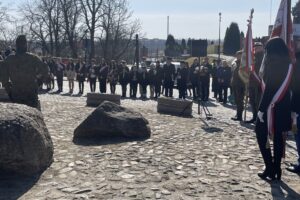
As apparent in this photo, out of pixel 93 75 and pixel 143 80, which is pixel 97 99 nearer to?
pixel 143 80

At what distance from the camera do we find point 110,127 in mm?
8750

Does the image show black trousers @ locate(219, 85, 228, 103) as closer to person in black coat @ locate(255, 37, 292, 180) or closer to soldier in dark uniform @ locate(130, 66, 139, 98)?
soldier in dark uniform @ locate(130, 66, 139, 98)

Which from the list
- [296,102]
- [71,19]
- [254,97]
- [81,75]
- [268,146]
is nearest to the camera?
[268,146]

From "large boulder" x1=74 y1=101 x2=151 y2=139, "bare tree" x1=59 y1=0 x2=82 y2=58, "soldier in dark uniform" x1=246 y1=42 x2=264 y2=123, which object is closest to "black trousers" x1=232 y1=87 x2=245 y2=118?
"soldier in dark uniform" x1=246 y1=42 x2=264 y2=123

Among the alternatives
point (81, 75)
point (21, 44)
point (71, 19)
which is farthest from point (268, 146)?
point (71, 19)

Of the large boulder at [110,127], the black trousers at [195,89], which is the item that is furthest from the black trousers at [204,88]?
the large boulder at [110,127]

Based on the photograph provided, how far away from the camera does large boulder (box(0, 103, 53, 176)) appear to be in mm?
6066

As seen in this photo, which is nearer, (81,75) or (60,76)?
(81,75)

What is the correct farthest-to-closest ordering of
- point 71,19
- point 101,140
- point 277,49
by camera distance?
point 71,19 → point 101,140 → point 277,49

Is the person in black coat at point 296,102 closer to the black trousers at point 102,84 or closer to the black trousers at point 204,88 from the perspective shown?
the black trousers at point 204,88

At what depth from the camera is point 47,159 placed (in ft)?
22.0

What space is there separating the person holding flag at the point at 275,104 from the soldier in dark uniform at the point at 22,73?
13.5 ft

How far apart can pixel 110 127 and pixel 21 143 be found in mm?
2803

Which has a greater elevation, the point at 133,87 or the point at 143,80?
the point at 143,80
